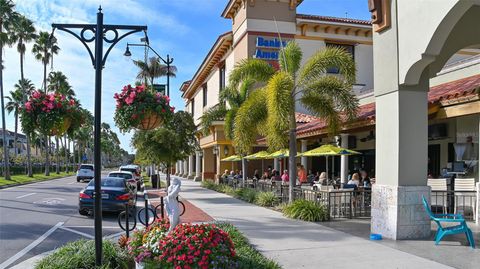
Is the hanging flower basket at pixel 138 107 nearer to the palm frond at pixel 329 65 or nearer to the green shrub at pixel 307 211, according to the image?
the green shrub at pixel 307 211

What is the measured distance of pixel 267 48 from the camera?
33.2 m

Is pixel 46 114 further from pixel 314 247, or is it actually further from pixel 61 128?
pixel 314 247

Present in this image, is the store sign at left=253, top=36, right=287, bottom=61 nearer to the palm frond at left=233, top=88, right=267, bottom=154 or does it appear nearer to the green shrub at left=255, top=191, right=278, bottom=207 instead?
the palm frond at left=233, top=88, right=267, bottom=154

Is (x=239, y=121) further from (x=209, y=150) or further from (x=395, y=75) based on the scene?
(x=209, y=150)

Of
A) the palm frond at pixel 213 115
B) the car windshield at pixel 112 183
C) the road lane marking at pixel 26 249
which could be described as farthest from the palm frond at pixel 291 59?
the palm frond at pixel 213 115

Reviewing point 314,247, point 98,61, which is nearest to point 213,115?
point 314,247

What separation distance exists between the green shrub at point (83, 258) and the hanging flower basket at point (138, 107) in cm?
302

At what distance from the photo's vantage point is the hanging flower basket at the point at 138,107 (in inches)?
382

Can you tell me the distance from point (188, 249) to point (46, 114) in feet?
17.4

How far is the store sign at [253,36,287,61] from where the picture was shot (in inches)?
1297

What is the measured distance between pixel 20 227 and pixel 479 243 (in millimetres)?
11653

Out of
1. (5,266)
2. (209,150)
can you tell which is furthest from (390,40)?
(209,150)

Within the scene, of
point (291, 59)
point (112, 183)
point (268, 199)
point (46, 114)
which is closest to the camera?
point (46, 114)

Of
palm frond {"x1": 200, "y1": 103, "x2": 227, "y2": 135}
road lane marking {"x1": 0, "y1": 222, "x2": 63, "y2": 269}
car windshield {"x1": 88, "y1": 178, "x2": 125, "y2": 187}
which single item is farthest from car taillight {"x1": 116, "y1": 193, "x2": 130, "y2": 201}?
palm frond {"x1": 200, "y1": 103, "x2": 227, "y2": 135}
